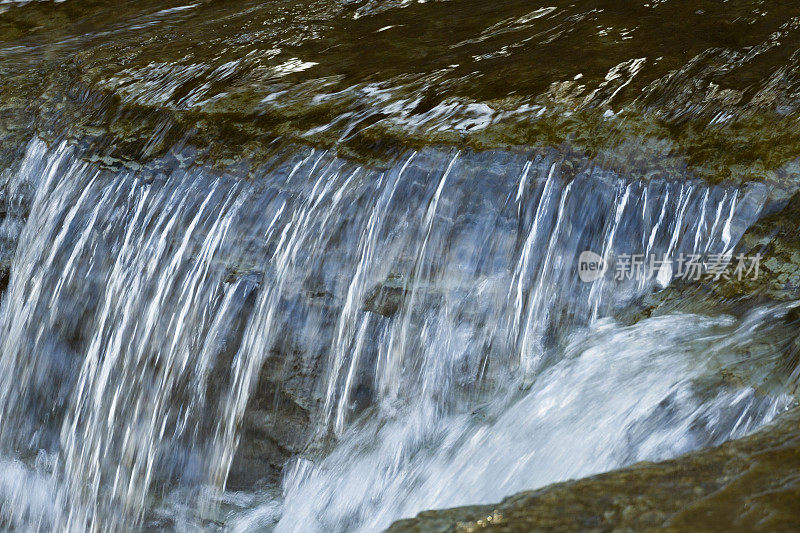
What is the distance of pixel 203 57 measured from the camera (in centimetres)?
448

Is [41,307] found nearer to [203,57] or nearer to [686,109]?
[203,57]

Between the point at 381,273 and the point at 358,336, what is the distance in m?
0.24

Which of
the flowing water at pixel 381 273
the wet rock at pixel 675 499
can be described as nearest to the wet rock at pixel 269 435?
the flowing water at pixel 381 273

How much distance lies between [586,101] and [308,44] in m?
1.57

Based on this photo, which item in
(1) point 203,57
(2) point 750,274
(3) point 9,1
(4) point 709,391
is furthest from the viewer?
(3) point 9,1

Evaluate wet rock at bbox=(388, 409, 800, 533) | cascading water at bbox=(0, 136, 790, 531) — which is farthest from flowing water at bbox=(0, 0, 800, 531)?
wet rock at bbox=(388, 409, 800, 533)

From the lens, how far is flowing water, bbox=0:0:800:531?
2965mm

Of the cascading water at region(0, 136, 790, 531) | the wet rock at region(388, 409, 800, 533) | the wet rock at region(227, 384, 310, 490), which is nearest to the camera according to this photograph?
the wet rock at region(388, 409, 800, 533)

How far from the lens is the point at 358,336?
3.31m

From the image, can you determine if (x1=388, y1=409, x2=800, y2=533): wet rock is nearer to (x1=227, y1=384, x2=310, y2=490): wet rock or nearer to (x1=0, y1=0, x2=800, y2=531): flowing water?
(x1=0, y1=0, x2=800, y2=531): flowing water

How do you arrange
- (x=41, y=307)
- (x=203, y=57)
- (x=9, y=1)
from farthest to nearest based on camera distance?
1. (x=9, y=1)
2. (x=203, y=57)
3. (x=41, y=307)

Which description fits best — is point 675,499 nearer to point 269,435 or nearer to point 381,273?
point 381,273

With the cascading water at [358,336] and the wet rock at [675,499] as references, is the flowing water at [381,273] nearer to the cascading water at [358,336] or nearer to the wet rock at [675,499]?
the cascading water at [358,336]

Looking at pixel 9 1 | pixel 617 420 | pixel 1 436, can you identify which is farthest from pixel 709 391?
pixel 9 1
